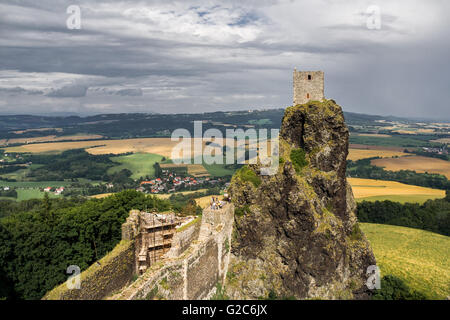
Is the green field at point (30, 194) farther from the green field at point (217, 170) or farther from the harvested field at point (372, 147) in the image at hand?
the harvested field at point (372, 147)

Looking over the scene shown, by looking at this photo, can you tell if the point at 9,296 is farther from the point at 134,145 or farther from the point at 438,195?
the point at 134,145

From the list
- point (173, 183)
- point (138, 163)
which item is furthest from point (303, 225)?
point (138, 163)

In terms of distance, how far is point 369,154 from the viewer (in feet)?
477

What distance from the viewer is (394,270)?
37594 mm

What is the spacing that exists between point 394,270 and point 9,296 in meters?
38.0

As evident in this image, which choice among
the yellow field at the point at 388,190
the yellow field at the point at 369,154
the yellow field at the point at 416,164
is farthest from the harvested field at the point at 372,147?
the yellow field at the point at 388,190

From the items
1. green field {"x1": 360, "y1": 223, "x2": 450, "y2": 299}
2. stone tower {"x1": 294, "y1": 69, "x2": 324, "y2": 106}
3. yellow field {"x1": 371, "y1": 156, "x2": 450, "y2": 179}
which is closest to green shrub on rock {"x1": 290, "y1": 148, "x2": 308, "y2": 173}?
stone tower {"x1": 294, "y1": 69, "x2": 324, "y2": 106}

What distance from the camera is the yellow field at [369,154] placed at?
14025 cm

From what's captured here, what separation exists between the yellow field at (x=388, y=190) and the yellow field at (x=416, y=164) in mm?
25130

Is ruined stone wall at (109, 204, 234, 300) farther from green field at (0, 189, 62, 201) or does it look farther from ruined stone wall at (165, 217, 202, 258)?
green field at (0, 189, 62, 201)

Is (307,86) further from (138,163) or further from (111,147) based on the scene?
(111,147)

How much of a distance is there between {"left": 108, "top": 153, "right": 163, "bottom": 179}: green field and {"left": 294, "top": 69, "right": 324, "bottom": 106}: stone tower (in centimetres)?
8635

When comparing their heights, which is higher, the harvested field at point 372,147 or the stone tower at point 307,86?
the stone tower at point 307,86
